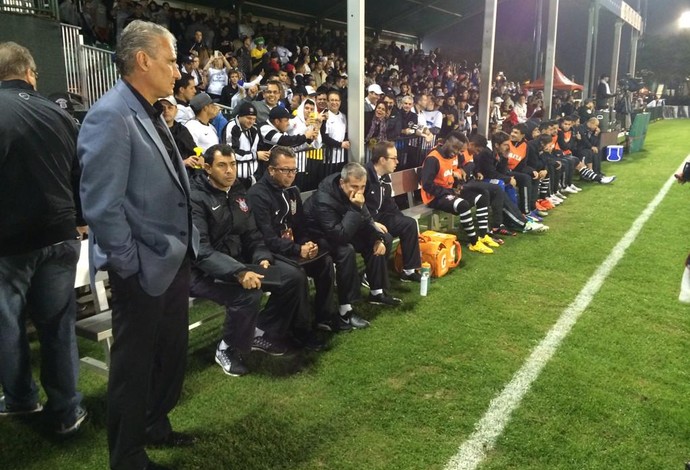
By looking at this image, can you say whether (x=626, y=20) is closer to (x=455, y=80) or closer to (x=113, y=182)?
(x=455, y=80)

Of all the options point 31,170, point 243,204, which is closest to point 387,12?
point 243,204

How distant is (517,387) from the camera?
3.65 metres

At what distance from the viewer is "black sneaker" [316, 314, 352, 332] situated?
15.1 feet

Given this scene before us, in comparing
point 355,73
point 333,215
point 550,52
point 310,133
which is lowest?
point 333,215

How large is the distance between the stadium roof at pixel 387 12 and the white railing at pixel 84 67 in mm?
7081

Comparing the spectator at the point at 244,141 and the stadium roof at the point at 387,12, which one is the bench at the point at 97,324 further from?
the stadium roof at the point at 387,12

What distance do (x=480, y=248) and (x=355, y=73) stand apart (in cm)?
262

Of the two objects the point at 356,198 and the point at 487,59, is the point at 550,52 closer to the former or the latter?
the point at 487,59

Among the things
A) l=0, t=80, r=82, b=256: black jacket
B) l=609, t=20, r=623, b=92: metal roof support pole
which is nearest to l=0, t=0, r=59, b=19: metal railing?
l=0, t=80, r=82, b=256: black jacket

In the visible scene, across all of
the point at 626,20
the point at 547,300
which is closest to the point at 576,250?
the point at 547,300

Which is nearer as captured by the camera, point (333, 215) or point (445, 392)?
point (445, 392)

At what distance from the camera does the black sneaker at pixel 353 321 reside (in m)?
4.65

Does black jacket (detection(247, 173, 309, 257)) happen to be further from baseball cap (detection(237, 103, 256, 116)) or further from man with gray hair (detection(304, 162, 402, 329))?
baseball cap (detection(237, 103, 256, 116))

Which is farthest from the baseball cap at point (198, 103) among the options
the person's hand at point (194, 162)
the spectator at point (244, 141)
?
the person's hand at point (194, 162)
